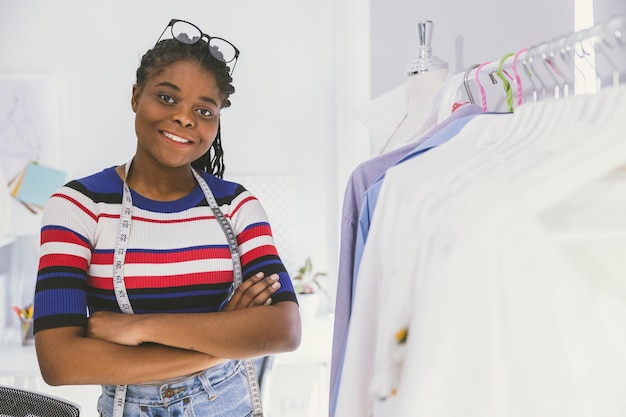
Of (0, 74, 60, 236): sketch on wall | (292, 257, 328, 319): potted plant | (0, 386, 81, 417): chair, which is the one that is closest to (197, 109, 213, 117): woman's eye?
(0, 386, 81, 417): chair

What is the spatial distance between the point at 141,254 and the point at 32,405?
1.30ft

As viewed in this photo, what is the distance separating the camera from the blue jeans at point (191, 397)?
1.33 metres

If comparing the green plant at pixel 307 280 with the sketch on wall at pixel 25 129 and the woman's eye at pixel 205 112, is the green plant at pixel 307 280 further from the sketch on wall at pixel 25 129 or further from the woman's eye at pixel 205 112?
the woman's eye at pixel 205 112

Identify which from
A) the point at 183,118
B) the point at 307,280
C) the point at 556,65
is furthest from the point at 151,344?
the point at 307,280

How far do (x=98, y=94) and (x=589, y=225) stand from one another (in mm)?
2588

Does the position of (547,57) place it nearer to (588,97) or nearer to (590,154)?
(588,97)

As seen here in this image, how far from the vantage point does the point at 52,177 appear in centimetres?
285

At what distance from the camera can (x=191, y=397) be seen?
1352 mm

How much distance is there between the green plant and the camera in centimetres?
284

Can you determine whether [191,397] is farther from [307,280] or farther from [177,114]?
[307,280]

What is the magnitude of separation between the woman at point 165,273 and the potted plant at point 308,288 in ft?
4.36

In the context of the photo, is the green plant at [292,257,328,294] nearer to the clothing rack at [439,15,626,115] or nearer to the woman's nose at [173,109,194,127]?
the clothing rack at [439,15,626,115]

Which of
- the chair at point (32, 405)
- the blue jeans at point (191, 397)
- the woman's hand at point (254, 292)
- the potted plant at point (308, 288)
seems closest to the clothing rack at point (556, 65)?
the woman's hand at point (254, 292)

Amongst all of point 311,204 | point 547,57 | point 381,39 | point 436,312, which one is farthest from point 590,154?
point 311,204
